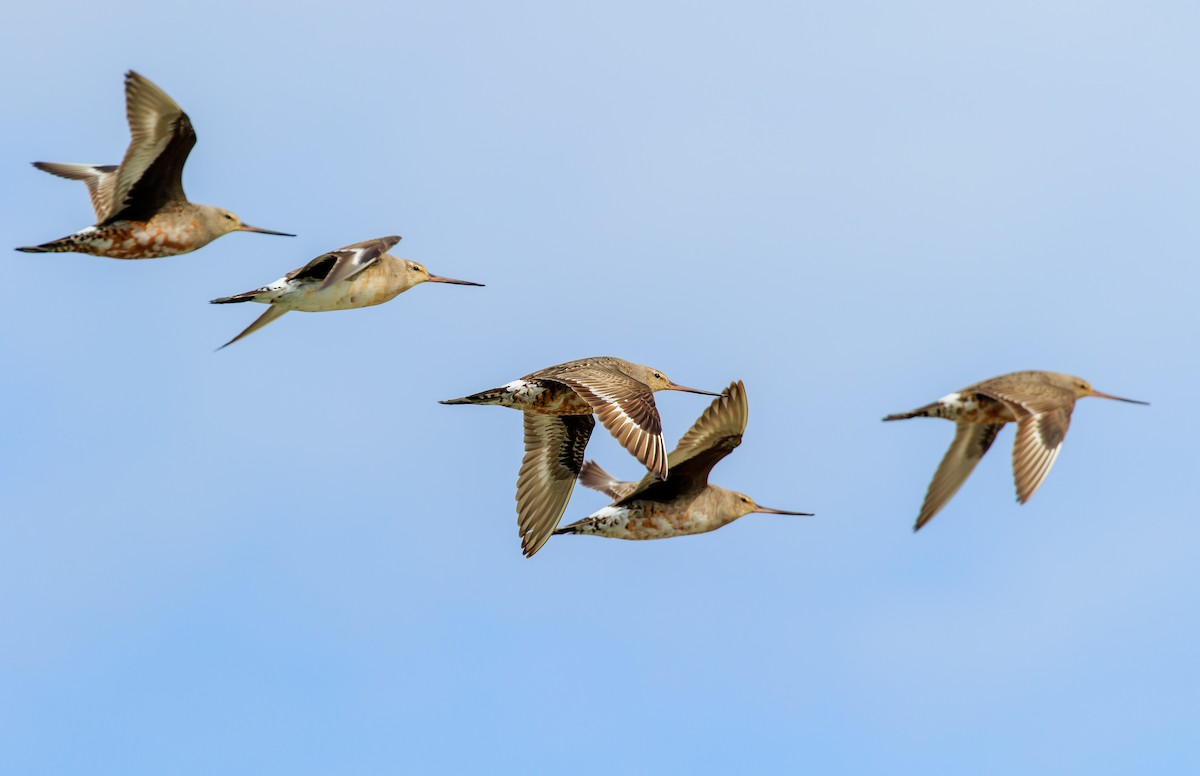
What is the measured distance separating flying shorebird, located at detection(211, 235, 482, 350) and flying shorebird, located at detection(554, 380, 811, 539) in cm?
284

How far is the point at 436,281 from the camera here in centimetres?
1638

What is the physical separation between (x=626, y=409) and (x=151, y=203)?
5026 mm

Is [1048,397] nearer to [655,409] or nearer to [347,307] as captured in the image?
[655,409]

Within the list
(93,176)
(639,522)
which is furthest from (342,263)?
(93,176)

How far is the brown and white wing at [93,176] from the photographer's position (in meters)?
16.9

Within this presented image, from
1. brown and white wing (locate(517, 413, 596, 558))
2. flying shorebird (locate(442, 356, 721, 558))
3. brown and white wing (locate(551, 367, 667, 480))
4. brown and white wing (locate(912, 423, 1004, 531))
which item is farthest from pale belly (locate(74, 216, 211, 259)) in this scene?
brown and white wing (locate(912, 423, 1004, 531))

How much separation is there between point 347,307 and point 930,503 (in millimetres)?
5448

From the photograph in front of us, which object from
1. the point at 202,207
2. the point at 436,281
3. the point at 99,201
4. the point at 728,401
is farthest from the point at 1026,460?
the point at 99,201

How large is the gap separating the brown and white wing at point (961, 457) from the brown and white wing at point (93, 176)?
8471 mm

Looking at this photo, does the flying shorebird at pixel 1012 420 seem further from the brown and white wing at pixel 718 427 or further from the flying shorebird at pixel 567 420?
the flying shorebird at pixel 567 420

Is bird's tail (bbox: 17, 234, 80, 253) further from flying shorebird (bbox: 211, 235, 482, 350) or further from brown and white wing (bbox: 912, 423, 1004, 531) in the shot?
brown and white wing (bbox: 912, 423, 1004, 531)

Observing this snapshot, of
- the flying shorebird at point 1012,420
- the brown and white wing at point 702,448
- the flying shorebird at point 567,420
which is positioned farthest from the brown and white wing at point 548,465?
the flying shorebird at point 1012,420

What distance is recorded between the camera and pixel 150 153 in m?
15.1

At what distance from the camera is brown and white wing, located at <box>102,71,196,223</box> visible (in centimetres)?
1479
